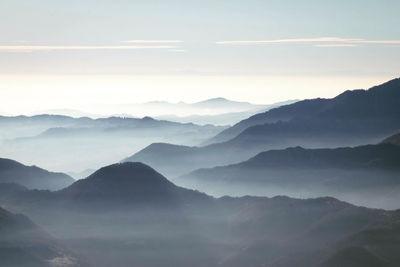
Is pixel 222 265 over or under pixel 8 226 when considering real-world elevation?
under

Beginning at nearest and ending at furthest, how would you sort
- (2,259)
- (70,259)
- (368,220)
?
(2,259) < (70,259) < (368,220)

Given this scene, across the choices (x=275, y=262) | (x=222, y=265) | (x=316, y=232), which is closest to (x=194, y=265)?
(x=222, y=265)

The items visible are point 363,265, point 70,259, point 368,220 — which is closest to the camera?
point 363,265

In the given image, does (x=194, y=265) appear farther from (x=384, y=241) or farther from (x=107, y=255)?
(x=384, y=241)

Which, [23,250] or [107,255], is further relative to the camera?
[107,255]

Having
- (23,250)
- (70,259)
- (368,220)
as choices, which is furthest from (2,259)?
(368,220)

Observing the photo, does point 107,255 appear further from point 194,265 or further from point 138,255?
point 194,265
